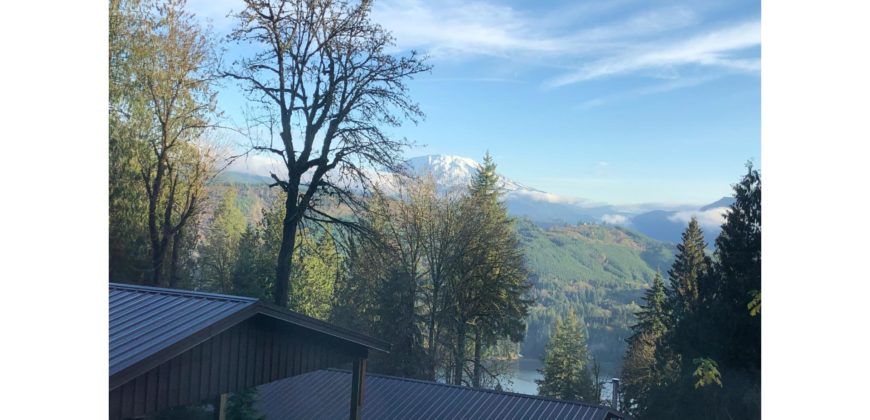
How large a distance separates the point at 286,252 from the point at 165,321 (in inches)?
68.8

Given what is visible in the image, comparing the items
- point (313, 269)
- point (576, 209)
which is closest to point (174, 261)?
point (313, 269)

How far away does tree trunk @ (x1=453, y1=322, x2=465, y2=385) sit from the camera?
5.30 meters

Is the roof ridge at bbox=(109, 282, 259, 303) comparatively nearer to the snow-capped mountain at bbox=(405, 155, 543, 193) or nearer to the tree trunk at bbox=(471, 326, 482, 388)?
the snow-capped mountain at bbox=(405, 155, 543, 193)

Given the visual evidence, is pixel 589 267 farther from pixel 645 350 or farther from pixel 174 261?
pixel 174 261

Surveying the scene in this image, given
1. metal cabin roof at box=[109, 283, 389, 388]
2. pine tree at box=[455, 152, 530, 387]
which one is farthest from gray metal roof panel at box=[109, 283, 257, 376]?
pine tree at box=[455, 152, 530, 387]

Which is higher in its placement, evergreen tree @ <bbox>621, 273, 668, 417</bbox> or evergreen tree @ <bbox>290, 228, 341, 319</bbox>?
evergreen tree @ <bbox>290, 228, 341, 319</bbox>

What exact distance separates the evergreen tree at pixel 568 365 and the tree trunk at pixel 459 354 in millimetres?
620

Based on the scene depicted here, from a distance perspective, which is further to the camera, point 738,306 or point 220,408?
point 220,408

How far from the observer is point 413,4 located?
4000 mm

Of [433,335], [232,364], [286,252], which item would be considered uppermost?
[286,252]

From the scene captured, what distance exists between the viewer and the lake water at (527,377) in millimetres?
4848

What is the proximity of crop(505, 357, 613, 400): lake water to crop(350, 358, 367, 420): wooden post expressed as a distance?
1558 millimetres

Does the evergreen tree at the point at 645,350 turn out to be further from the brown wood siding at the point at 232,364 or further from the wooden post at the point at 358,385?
the brown wood siding at the point at 232,364

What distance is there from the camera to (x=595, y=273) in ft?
14.9
